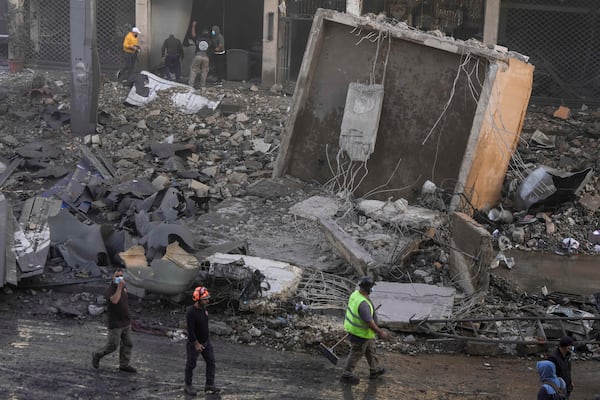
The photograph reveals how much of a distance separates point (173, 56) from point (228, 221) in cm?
1043

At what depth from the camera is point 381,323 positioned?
10.5m

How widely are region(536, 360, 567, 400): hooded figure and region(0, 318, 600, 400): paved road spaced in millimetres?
1677

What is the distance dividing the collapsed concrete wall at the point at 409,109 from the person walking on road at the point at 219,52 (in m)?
9.24

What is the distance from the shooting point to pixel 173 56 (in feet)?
73.9

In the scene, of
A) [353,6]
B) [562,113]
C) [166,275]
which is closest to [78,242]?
[166,275]

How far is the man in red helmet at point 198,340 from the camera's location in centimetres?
824

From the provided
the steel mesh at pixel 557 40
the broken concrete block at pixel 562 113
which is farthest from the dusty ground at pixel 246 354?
the steel mesh at pixel 557 40

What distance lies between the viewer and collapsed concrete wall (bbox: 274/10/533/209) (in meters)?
13.5

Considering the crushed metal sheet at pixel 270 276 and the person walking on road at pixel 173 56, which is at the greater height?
the person walking on road at pixel 173 56

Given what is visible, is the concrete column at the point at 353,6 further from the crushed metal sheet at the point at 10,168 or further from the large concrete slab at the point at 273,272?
the large concrete slab at the point at 273,272

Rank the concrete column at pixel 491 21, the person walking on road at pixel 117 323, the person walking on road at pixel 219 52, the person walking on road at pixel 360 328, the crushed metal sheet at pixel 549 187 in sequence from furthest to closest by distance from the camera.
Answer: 1. the person walking on road at pixel 219 52
2. the concrete column at pixel 491 21
3. the crushed metal sheet at pixel 549 187
4. the person walking on road at pixel 117 323
5. the person walking on road at pixel 360 328

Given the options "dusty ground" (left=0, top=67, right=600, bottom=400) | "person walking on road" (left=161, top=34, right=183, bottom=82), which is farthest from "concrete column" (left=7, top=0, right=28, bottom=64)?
"dusty ground" (left=0, top=67, right=600, bottom=400)

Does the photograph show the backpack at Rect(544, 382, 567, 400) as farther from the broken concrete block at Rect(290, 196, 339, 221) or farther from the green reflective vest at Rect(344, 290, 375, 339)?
the broken concrete block at Rect(290, 196, 339, 221)

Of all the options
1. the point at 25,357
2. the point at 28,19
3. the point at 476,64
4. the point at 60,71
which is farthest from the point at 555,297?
the point at 28,19
